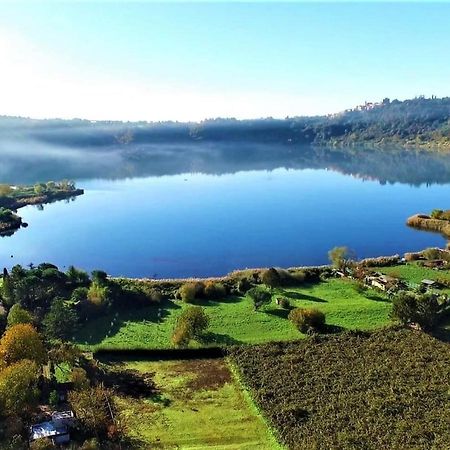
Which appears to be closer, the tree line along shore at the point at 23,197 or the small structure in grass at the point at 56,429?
the small structure in grass at the point at 56,429

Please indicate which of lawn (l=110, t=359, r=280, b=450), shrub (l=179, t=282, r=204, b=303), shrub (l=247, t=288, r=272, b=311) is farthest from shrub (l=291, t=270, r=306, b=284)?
lawn (l=110, t=359, r=280, b=450)

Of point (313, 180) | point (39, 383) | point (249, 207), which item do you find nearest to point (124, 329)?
point (39, 383)

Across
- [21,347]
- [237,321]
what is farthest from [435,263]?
[21,347]

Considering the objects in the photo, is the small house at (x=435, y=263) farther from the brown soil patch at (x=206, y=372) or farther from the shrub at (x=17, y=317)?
the shrub at (x=17, y=317)

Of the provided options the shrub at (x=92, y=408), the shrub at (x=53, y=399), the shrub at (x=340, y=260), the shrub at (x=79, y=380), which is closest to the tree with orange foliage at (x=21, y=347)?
the shrub at (x=79, y=380)

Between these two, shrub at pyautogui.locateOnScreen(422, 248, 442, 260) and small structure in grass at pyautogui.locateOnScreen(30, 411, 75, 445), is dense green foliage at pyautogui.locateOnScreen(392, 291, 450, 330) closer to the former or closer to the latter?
shrub at pyautogui.locateOnScreen(422, 248, 442, 260)

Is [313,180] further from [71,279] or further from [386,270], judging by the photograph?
[71,279]

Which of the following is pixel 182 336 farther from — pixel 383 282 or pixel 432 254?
pixel 432 254
